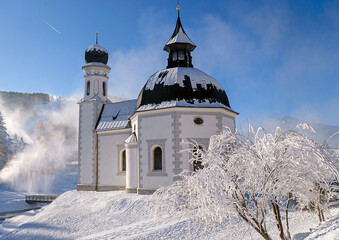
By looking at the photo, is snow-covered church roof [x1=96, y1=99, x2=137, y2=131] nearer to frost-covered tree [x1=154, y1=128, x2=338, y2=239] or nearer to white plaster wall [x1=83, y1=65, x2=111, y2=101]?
white plaster wall [x1=83, y1=65, x2=111, y2=101]

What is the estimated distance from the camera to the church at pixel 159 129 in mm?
18953

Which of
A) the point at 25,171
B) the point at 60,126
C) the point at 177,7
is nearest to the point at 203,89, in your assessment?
the point at 177,7

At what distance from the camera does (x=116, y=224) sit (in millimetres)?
15195

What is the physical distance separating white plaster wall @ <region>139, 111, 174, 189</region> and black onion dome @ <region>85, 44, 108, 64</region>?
11166mm

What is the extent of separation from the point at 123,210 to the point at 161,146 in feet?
16.2

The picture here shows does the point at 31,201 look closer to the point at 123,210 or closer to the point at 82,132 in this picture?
the point at 82,132

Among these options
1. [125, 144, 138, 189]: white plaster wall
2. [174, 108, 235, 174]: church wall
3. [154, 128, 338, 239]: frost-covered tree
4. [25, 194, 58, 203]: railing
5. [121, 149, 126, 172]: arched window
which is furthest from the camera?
[25, 194, 58, 203]: railing

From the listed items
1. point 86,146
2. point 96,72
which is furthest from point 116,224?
point 96,72

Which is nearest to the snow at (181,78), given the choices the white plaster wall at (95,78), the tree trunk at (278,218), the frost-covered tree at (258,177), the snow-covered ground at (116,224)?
the white plaster wall at (95,78)

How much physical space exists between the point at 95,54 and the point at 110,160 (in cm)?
1119

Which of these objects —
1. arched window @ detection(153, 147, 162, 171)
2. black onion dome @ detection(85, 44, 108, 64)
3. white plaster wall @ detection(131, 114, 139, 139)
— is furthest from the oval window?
black onion dome @ detection(85, 44, 108, 64)

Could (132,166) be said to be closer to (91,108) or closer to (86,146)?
(86,146)

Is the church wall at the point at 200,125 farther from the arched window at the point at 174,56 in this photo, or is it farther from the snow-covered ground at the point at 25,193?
the snow-covered ground at the point at 25,193

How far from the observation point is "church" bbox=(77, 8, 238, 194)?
62.2 ft
